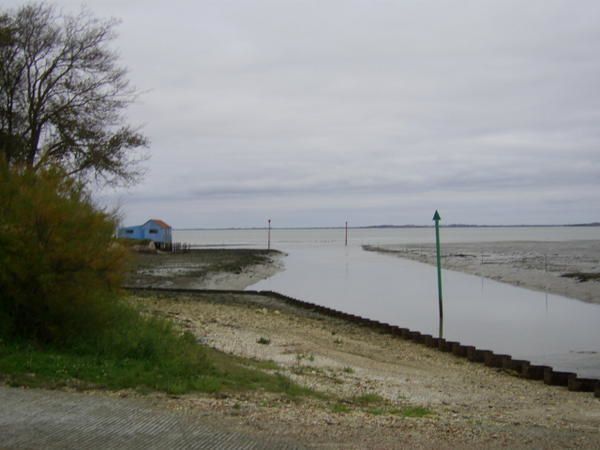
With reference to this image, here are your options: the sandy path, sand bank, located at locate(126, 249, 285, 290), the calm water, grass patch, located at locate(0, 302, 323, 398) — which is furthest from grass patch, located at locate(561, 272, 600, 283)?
grass patch, located at locate(0, 302, 323, 398)

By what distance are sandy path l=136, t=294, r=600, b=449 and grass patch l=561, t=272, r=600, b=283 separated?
2345 centimetres

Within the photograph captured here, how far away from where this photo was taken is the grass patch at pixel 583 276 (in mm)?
42787

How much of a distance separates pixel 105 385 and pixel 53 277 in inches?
97.9

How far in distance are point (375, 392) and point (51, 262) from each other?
533 centimetres

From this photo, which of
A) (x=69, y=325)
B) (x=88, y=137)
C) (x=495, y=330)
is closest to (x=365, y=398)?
(x=69, y=325)

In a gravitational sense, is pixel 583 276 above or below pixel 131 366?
above

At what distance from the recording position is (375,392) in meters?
11.6

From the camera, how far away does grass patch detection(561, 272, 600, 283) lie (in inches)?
1685

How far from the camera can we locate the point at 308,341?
18859 mm

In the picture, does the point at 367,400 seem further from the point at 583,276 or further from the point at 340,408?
the point at 583,276

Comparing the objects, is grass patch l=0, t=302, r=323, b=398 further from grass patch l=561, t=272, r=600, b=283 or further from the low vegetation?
grass patch l=561, t=272, r=600, b=283

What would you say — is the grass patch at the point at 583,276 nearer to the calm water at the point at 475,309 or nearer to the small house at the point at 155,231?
the calm water at the point at 475,309

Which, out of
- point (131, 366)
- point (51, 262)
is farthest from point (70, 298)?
point (131, 366)

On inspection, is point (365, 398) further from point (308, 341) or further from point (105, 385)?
point (308, 341)
